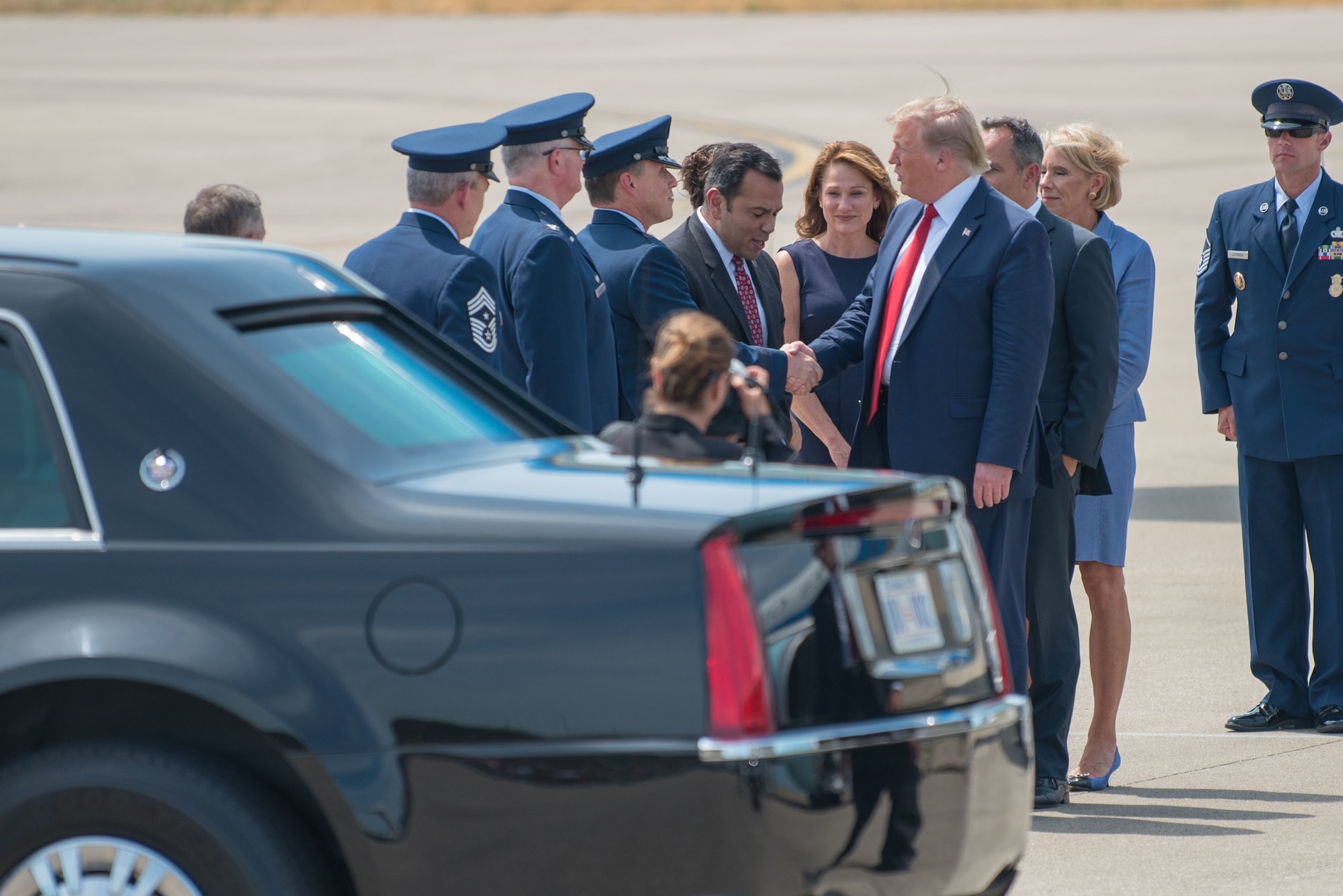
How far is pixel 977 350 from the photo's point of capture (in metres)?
5.13

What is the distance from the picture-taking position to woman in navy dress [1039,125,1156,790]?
5.82m

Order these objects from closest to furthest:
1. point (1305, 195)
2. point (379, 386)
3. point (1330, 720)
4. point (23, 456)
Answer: point (23, 456) → point (379, 386) → point (1330, 720) → point (1305, 195)

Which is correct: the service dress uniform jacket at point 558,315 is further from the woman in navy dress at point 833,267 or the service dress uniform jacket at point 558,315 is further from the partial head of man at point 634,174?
the woman in navy dress at point 833,267

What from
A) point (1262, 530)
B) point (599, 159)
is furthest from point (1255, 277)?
point (599, 159)

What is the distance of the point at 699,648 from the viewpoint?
290 cm

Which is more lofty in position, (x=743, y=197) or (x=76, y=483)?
(x=743, y=197)

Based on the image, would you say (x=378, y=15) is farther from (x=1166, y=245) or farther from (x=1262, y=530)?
(x=1262, y=530)

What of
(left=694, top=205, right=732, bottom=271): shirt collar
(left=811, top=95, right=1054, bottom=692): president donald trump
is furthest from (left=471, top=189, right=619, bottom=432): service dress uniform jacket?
(left=811, top=95, right=1054, bottom=692): president donald trump

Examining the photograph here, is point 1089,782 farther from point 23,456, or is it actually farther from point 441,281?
point 23,456

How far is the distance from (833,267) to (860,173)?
1.18 feet

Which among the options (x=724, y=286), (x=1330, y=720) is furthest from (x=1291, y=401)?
(x=724, y=286)

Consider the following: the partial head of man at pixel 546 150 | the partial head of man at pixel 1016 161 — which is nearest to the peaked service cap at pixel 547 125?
the partial head of man at pixel 546 150

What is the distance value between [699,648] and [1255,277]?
416 cm

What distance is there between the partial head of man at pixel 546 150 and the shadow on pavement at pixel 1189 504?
4.53 metres
